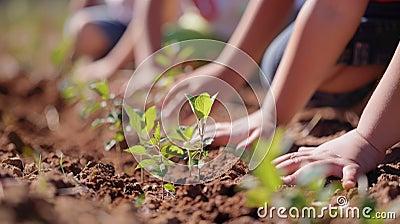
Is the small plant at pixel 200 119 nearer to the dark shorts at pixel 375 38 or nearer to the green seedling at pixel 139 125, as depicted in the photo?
the green seedling at pixel 139 125

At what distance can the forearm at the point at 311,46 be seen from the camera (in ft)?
6.10

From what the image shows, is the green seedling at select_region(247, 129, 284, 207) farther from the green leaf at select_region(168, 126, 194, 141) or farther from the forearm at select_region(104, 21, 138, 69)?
the forearm at select_region(104, 21, 138, 69)

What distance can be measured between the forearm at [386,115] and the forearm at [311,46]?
0.31 meters

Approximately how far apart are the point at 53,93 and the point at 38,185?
1868mm

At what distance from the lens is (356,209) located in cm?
132

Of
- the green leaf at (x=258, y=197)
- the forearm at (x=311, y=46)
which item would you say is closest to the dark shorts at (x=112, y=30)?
the forearm at (x=311, y=46)

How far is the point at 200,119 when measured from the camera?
152 centimetres

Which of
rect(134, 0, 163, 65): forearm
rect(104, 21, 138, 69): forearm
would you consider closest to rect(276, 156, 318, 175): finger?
rect(134, 0, 163, 65): forearm

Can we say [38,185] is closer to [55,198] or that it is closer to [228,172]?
[55,198]

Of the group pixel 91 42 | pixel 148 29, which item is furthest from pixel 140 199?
pixel 91 42

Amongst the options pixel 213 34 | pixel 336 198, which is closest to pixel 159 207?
pixel 336 198

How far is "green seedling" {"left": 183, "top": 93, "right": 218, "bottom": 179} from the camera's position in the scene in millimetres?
1491

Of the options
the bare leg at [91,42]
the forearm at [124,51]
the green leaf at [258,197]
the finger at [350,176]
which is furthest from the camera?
the bare leg at [91,42]

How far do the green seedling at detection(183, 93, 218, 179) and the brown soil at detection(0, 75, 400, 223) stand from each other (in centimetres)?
6
